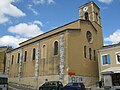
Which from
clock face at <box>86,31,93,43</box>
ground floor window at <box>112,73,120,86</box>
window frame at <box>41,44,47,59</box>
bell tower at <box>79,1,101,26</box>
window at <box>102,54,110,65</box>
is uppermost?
bell tower at <box>79,1,101,26</box>

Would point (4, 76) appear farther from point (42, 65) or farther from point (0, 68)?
point (0, 68)

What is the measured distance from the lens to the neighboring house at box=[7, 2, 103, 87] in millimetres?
27750

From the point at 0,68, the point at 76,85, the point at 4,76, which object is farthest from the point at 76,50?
the point at 0,68

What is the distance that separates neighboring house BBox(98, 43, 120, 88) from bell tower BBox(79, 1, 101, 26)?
11349 millimetres

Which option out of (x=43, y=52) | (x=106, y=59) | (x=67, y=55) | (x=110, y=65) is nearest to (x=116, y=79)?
(x=110, y=65)

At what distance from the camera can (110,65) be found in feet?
86.2

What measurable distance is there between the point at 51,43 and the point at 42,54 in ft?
10.7

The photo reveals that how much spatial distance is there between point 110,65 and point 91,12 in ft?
51.2

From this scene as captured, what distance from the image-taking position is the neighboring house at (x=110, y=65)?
24.2 metres

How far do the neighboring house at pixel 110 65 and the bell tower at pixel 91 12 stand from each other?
37.2 feet

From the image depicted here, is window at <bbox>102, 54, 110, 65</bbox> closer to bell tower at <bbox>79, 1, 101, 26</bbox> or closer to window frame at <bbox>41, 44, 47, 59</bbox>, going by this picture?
window frame at <bbox>41, 44, 47, 59</bbox>

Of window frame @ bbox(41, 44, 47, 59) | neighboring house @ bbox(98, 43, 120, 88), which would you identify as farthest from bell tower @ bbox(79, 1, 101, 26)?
window frame @ bbox(41, 44, 47, 59)

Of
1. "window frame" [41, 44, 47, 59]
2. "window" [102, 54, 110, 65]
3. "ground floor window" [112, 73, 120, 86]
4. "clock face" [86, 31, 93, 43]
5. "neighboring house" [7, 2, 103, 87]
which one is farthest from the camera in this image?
"clock face" [86, 31, 93, 43]

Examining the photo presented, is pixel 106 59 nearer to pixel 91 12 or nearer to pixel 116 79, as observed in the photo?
pixel 116 79
